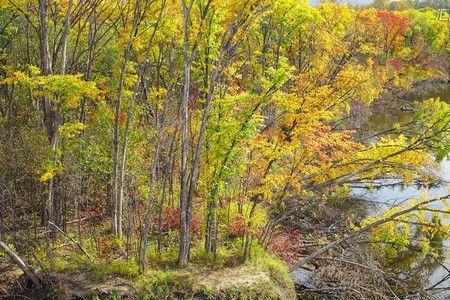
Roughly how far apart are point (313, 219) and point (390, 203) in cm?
391

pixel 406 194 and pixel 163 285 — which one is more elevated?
pixel 163 285

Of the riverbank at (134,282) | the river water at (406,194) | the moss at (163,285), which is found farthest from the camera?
the river water at (406,194)

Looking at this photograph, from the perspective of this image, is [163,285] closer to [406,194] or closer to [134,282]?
[134,282]

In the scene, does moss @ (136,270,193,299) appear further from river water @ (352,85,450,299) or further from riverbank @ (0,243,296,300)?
river water @ (352,85,450,299)

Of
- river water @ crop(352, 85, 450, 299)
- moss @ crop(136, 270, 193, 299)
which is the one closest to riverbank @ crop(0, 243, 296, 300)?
moss @ crop(136, 270, 193, 299)

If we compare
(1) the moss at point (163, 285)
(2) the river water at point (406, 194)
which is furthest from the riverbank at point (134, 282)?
(2) the river water at point (406, 194)

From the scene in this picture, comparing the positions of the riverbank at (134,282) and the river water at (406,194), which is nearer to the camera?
the riverbank at (134,282)

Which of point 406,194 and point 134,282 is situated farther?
point 406,194

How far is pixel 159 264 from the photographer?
11.5m

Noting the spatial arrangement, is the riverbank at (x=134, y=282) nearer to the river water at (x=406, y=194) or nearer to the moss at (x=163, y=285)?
the moss at (x=163, y=285)

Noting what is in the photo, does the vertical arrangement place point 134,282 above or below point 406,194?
above

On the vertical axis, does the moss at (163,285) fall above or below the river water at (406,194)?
above

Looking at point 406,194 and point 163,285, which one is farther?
point 406,194

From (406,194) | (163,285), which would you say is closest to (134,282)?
(163,285)
